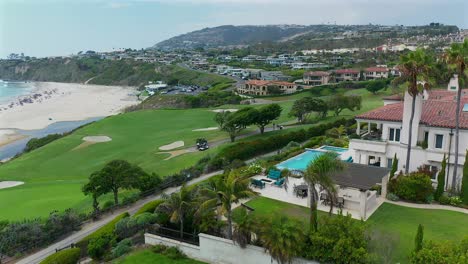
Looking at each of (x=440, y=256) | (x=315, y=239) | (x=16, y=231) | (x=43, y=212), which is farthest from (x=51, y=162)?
(x=440, y=256)

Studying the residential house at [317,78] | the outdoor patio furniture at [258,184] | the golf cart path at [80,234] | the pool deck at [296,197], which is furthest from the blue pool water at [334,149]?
the residential house at [317,78]

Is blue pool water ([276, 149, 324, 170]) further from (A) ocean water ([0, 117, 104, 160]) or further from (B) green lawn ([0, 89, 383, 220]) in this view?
(A) ocean water ([0, 117, 104, 160])

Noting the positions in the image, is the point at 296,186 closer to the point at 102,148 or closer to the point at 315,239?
A: the point at 315,239

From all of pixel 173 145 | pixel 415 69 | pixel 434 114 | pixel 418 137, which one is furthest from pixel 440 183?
pixel 173 145

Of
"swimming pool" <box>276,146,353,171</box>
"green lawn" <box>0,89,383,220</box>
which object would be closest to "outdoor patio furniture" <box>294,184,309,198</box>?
"swimming pool" <box>276,146,353,171</box>

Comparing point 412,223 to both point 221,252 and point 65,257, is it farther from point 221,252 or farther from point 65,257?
point 65,257

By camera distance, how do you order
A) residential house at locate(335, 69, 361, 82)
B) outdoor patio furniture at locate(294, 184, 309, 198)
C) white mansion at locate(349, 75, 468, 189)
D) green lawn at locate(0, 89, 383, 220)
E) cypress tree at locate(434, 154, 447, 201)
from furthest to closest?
1. residential house at locate(335, 69, 361, 82)
2. green lawn at locate(0, 89, 383, 220)
3. white mansion at locate(349, 75, 468, 189)
4. outdoor patio furniture at locate(294, 184, 309, 198)
5. cypress tree at locate(434, 154, 447, 201)
